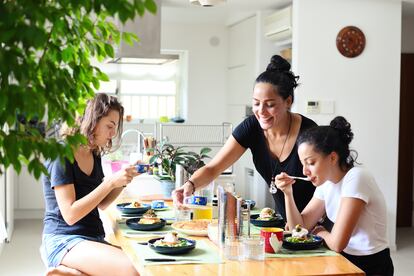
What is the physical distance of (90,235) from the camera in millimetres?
2965

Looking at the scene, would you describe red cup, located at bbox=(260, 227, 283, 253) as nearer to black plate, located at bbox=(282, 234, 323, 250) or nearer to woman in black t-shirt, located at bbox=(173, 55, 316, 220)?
black plate, located at bbox=(282, 234, 323, 250)

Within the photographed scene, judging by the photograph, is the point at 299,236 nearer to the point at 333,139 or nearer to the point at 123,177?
the point at 333,139

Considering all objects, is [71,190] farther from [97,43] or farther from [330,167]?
[97,43]

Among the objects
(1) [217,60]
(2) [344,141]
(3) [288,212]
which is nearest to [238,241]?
(3) [288,212]

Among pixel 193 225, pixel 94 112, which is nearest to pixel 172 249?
pixel 193 225

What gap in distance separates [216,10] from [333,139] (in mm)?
4951

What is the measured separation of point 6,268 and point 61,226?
2.49 metres

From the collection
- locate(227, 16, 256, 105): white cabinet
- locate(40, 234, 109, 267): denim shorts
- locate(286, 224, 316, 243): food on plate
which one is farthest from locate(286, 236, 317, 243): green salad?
locate(227, 16, 256, 105): white cabinet

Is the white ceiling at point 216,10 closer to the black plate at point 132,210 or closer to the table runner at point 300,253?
the black plate at point 132,210

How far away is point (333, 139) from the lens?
2.48 metres

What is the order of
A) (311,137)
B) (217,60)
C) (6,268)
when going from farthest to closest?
(217,60) → (6,268) → (311,137)

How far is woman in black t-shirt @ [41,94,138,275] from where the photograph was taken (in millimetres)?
2717

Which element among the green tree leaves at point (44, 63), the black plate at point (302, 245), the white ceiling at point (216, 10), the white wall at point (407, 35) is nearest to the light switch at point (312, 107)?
the white ceiling at point (216, 10)

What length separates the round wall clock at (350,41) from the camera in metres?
5.80
